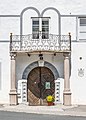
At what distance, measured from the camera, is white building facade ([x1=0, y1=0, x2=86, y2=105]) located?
28.1 meters

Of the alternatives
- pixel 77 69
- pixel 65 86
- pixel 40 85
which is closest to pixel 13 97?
pixel 40 85

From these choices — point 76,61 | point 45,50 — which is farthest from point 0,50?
point 76,61

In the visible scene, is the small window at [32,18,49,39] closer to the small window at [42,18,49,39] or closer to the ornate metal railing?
the small window at [42,18,49,39]

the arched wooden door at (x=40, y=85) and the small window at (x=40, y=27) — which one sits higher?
the small window at (x=40, y=27)

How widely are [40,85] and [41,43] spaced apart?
2777 millimetres

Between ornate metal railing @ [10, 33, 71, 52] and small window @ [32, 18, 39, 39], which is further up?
small window @ [32, 18, 39, 39]

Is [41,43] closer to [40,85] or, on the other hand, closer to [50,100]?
[40,85]

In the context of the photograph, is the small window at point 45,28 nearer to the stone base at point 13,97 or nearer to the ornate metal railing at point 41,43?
the ornate metal railing at point 41,43

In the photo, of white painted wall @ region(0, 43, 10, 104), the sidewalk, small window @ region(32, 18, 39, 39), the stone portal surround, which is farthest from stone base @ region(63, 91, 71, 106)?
small window @ region(32, 18, 39, 39)

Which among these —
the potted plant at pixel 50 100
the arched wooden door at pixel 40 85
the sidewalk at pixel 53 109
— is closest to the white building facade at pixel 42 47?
the arched wooden door at pixel 40 85

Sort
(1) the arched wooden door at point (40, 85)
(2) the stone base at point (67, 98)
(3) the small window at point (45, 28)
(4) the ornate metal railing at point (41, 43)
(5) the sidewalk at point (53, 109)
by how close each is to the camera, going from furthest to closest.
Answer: (1) the arched wooden door at point (40, 85) → (3) the small window at point (45, 28) → (4) the ornate metal railing at point (41, 43) → (2) the stone base at point (67, 98) → (5) the sidewalk at point (53, 109)

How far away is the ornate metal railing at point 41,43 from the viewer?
28.0 m

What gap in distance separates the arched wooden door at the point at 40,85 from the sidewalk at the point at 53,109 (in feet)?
4.11

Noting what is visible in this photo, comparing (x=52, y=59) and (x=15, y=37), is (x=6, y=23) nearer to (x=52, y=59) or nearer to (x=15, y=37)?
(x=15, y=37)
